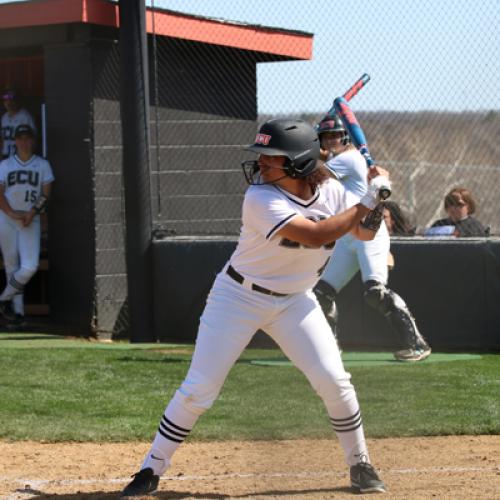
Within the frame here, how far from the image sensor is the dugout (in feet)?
35.5

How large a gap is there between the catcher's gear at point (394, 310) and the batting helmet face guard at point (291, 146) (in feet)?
12.3

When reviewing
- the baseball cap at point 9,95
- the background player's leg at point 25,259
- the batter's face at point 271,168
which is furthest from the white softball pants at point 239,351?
the baseball cap at point 9,95

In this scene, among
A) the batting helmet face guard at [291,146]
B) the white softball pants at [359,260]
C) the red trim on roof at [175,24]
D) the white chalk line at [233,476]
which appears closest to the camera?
the batting helmet face guard at [291,146]

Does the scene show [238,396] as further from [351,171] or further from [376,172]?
[376,172]

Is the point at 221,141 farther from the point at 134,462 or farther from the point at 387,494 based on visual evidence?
the point at 387,494

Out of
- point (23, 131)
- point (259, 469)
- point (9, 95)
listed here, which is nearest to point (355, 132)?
point (259, 469)

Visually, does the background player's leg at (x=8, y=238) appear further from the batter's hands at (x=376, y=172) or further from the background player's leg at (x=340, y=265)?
the batter's hands at (x=376, y=172)

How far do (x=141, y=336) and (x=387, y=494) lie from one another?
5713 mm

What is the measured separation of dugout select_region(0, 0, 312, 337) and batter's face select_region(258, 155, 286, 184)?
5868 mm

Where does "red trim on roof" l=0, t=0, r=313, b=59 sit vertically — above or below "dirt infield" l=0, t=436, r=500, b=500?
above

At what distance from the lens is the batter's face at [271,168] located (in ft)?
15.1

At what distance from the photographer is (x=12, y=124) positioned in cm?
1180

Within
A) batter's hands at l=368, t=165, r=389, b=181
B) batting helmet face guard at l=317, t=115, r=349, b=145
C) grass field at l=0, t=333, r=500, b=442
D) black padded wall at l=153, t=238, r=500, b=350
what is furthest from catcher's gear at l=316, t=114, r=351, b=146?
batter's hands at l=368, t=165, r=389, b=181

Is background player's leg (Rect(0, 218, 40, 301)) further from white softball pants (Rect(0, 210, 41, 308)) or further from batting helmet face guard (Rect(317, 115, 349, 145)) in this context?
batting helmet face guard (Rect(317, 115, 349, 145))
